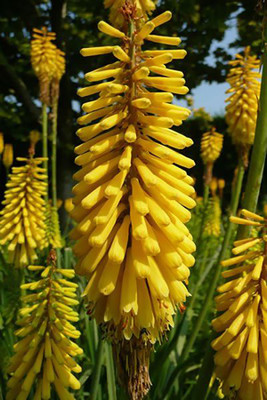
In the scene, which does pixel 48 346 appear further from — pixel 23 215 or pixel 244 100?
pixel 244 100

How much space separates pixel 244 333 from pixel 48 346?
922 millimetres

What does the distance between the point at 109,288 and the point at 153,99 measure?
74cm

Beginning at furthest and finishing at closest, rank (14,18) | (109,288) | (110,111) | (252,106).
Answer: (14,18)
(252,106)
(110,111)
(109,288)

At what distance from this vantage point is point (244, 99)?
436cm

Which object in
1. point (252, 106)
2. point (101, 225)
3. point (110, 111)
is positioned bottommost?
point (101, 225)

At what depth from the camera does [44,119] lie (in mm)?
5609

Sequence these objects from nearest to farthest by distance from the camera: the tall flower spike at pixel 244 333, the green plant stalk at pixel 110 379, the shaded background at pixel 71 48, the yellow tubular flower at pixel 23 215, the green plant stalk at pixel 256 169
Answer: the tall flower spike at pixel 244 333
the green plant stalk at pixel 256 169
the green plant stalk at pixel 110 379
the yellow tubular flower at pixel 23 215
the shaded background at pixel 71 48

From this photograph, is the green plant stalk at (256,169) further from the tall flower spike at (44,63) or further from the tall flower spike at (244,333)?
the tall flower spike at (44,63)

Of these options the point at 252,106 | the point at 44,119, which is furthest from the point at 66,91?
the point at 252,106

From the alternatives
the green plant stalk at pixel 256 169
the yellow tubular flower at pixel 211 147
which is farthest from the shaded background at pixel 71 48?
the green plant stalk at pixel 256 169

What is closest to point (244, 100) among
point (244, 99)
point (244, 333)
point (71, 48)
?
point (244, 99)

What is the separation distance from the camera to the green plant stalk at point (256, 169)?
1.96 meters

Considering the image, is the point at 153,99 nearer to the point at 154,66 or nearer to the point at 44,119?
the point at 154,66

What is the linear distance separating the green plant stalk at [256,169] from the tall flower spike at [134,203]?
403mm
